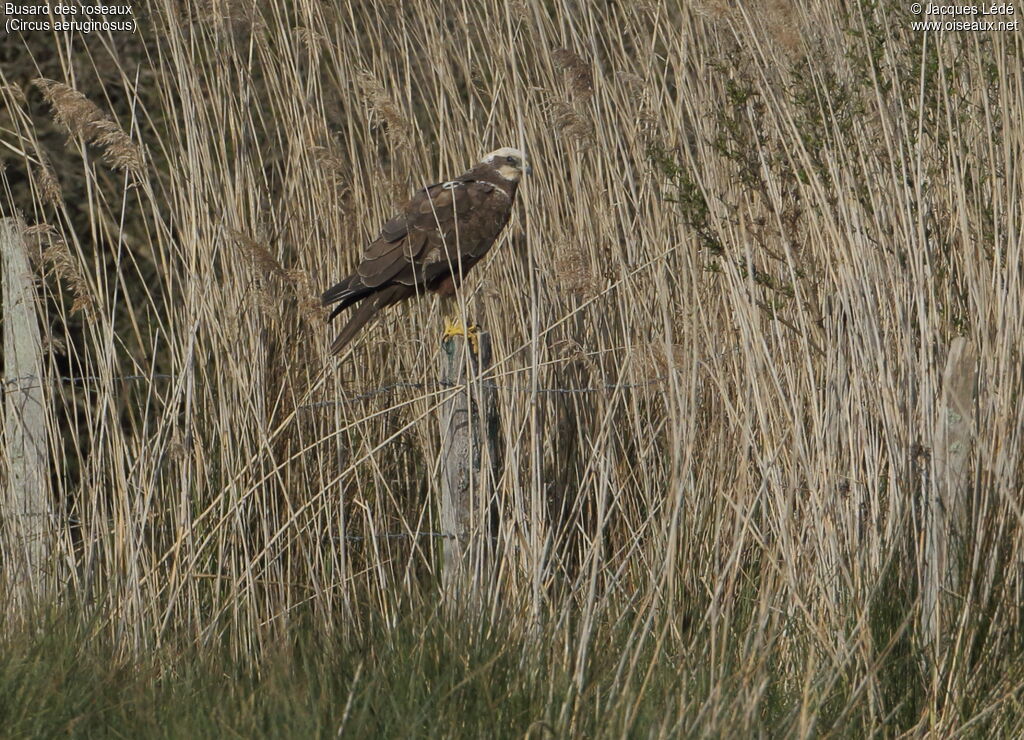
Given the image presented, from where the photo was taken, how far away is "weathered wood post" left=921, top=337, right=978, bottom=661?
6.95 ft

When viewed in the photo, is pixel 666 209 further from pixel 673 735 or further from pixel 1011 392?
pixel 673 735

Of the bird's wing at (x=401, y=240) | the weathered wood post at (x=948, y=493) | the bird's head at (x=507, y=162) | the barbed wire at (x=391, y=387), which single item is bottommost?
the weathered wood post at (x=948, y=493)

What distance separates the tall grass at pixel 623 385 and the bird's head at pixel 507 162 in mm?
58

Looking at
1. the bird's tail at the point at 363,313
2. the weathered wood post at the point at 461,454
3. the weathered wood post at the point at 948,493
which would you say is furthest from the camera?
the bird's tail at the point at 363,313

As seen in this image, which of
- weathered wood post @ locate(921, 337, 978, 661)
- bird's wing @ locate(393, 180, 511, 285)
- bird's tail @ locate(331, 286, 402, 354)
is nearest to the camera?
weathered wood post @ locate(921, 337, 978, 661)

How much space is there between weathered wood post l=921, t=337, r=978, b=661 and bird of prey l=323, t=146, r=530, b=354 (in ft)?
3.49

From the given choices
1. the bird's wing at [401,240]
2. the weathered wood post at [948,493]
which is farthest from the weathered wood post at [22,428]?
the weathered wood post at [948,493]

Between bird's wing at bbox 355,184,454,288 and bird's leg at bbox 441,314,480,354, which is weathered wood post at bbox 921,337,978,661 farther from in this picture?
bird's wing at bbox 355,184,454,288

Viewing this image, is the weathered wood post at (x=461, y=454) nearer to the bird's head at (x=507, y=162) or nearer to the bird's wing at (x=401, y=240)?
the bird's wing at (x=401, y=240)

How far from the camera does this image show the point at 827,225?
2.25 m

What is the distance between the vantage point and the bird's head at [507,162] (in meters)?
3.11

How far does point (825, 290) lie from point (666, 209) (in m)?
0.64

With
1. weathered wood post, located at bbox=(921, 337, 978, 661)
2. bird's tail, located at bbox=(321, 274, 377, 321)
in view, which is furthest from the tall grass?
bird's tail, located at bbox=(321, 274, 377, 321)

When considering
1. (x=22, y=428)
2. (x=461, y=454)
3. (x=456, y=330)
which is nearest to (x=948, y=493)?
(x=461, y=454)
